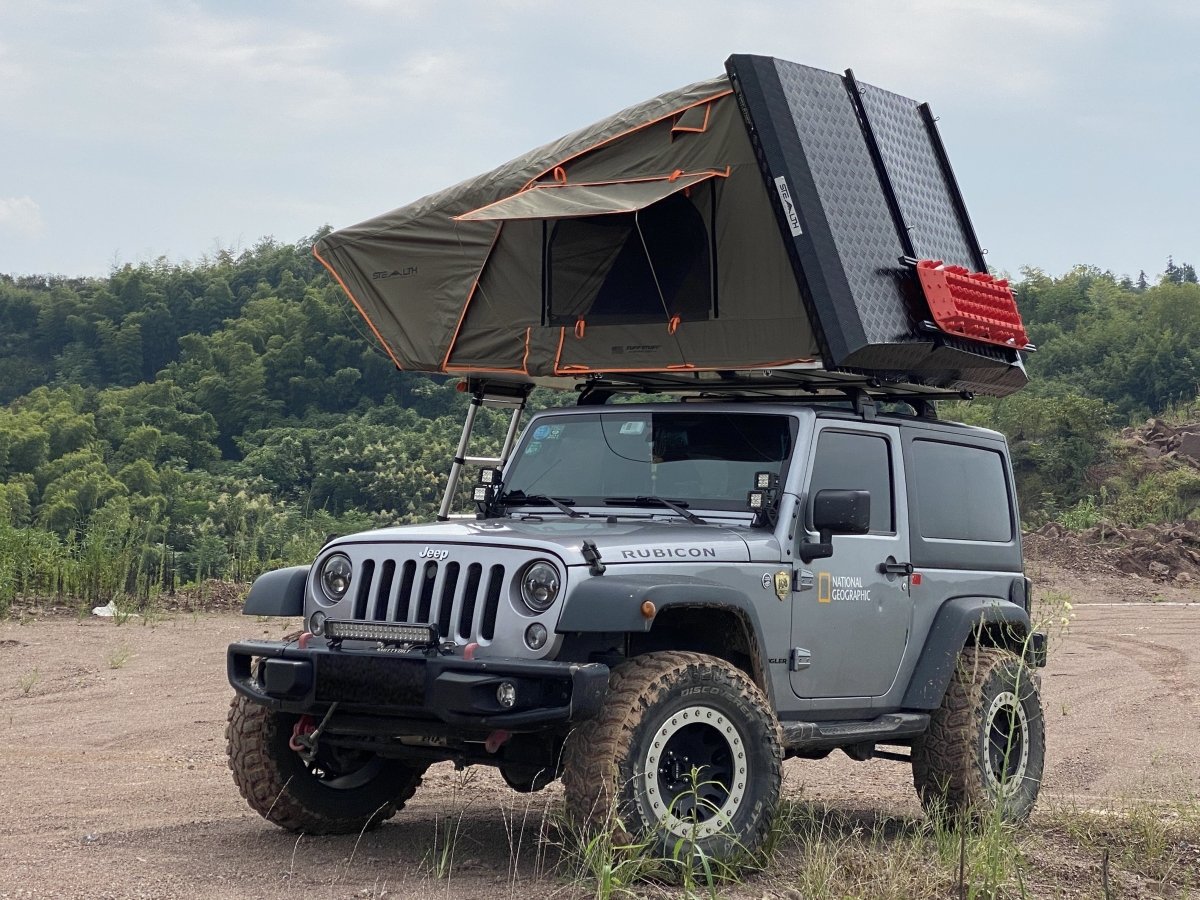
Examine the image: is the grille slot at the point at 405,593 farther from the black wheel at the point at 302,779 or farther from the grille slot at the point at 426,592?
the black wheel at the point at 302,779

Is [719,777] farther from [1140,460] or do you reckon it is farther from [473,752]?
[1140,460]

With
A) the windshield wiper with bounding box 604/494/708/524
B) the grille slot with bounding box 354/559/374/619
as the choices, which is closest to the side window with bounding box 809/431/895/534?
the windshield wiper with bounding box 604/494/708/524

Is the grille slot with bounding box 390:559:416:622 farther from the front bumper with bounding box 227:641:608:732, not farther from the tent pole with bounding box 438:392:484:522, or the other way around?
the tent pole with bounding box 438:392:484:522

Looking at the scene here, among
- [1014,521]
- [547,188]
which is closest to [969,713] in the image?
[1014,521]

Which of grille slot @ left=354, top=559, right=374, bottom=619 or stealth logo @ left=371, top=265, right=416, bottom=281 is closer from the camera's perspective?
grille slot @ left=354, top=559, right=374, bottom=619

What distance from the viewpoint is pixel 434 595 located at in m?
6.07

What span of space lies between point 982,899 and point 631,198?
3598mm

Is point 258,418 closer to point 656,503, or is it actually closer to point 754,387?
point 754,387

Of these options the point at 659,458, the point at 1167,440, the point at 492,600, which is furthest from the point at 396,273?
the point at 1167,440

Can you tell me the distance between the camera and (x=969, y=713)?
757cm

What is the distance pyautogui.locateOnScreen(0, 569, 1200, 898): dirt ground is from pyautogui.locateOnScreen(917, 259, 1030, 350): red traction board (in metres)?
1.49

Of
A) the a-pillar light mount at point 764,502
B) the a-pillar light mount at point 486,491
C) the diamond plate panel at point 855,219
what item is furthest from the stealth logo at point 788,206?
the a-pillar light mount at point 486,491

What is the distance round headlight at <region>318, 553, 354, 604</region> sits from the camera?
650cm

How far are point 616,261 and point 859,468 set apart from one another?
1.60m
